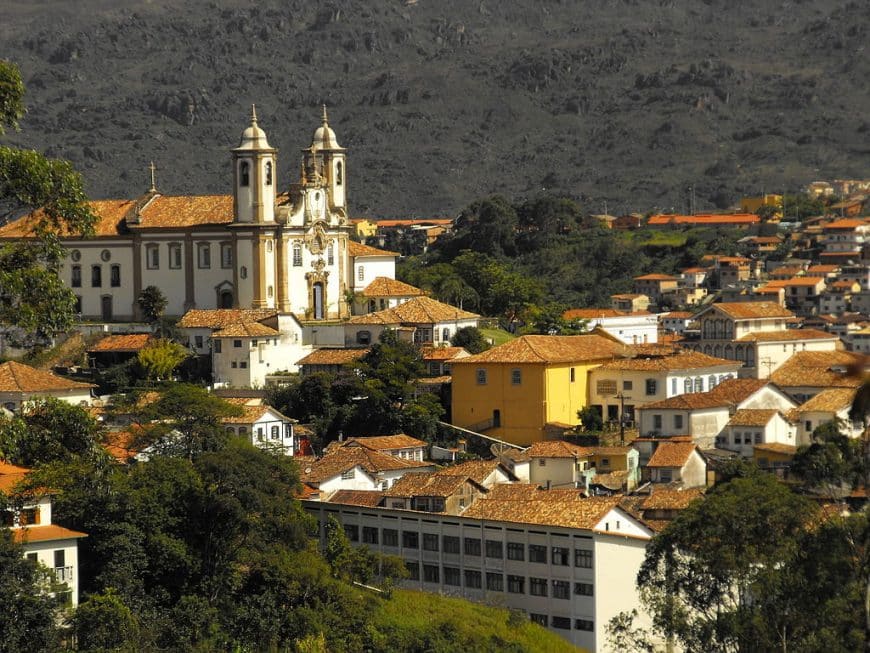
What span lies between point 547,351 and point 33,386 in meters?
14.2

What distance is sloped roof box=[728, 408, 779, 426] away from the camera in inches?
2446

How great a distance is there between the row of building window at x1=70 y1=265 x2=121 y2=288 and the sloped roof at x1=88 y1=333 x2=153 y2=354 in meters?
4.25

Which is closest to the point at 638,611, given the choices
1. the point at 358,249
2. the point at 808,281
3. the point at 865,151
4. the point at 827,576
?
the point at 827,576

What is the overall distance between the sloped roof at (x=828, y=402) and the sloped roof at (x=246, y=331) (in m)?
15.7

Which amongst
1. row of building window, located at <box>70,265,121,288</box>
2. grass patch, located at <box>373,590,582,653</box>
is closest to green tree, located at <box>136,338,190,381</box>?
row of building window, located at <box>70,265,121,288</box>

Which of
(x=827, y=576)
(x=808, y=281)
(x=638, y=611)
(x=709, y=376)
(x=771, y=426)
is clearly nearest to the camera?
(x=827, y=576)

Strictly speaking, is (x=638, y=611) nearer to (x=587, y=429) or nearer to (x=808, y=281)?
(x=587, y=429)

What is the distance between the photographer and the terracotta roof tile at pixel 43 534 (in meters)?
43.9

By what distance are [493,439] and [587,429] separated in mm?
2604

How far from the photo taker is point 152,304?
2904 inches

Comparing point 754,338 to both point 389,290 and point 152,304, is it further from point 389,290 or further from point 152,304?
point 152,304

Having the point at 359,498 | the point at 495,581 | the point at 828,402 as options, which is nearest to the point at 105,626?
the point at 495,581

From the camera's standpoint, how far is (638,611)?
157ft

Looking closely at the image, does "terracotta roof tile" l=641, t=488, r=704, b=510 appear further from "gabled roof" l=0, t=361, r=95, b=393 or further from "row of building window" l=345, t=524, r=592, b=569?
"gabled roof" l=0, t=361, r=95, b=393
